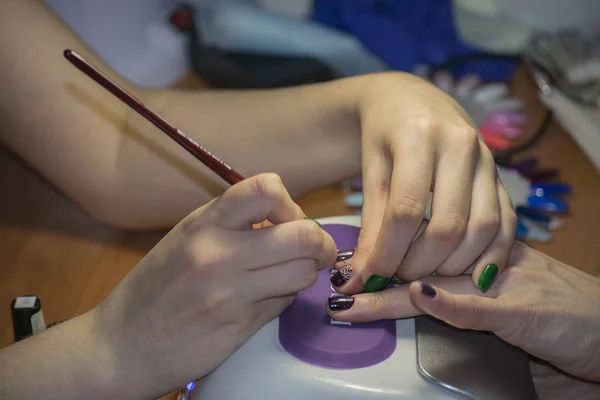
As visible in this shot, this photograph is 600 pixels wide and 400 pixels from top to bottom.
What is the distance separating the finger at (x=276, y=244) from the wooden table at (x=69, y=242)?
310mm

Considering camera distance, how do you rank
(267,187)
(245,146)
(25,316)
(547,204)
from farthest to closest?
1. (547,204)
2. (245,146)
3. (25,316)
4. (267,187)

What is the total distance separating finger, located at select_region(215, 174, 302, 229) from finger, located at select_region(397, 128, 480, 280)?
4.2 inches

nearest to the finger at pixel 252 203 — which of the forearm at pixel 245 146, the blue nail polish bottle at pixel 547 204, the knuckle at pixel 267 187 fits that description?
the knuckle at pixel 267 187

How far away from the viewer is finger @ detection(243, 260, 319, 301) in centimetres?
45

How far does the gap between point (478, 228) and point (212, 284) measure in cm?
20

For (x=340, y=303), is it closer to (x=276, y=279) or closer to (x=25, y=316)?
(x=276, y=279)

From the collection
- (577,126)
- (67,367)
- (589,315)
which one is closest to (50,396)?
(67,367)

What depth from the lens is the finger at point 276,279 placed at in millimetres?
446

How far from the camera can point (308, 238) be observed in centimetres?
44

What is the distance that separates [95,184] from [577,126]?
66 centimetres

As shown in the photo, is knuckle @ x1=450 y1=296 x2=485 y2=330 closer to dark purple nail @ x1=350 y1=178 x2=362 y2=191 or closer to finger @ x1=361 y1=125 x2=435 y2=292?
finger @ x1=361 y1=125 x2=435 y2=292

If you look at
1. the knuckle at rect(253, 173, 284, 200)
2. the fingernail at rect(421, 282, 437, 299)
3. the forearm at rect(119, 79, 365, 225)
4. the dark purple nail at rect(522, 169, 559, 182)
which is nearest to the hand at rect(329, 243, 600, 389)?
the fingernail at rect(421, 282, 437, 299)

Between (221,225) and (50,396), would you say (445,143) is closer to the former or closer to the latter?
(221,225)

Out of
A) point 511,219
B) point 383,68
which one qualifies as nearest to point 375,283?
point 511,219
